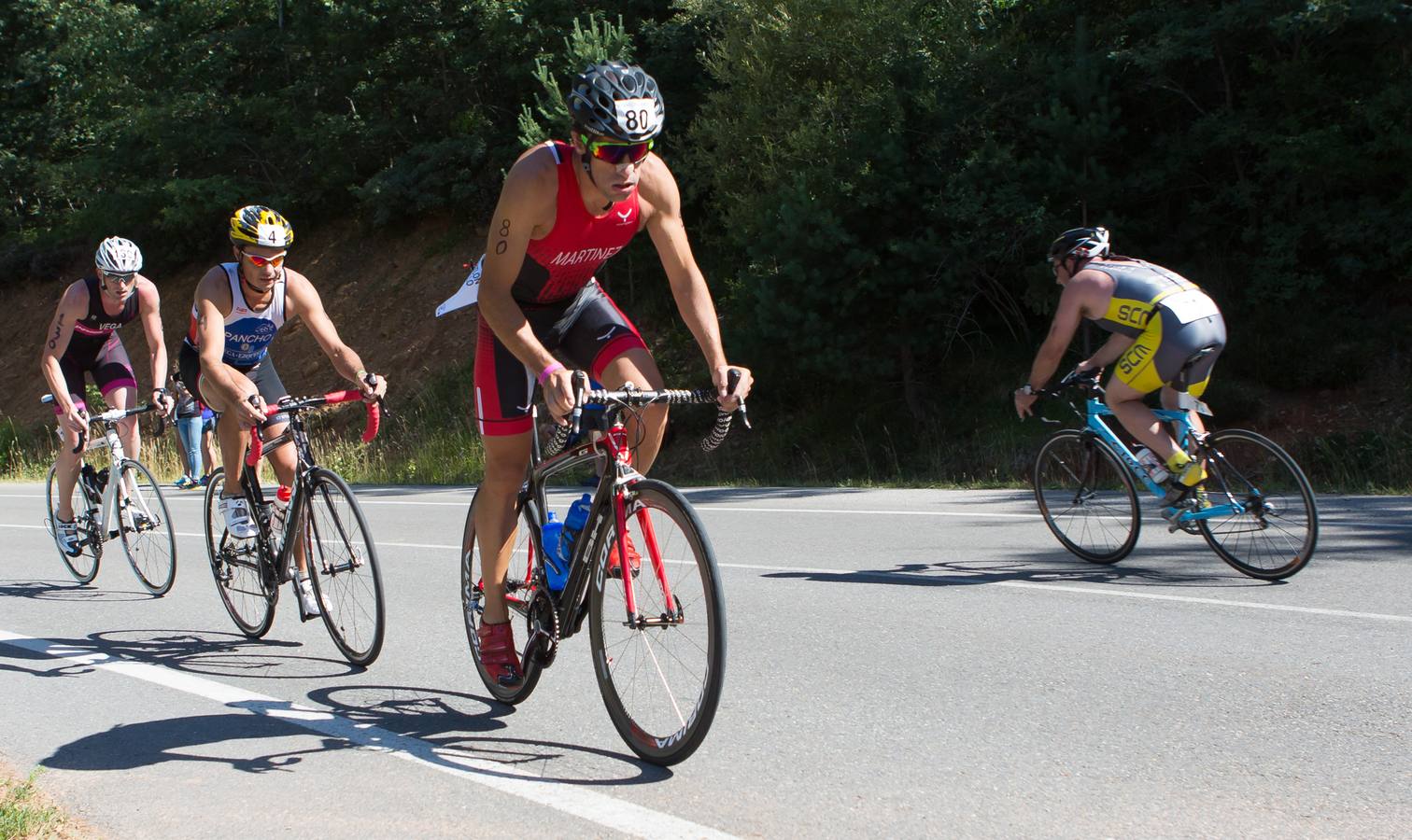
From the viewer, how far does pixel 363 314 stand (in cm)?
3166

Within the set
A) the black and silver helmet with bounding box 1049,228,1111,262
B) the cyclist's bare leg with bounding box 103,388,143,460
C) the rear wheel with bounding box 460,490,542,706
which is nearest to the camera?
the rear wheel with bounding box 460,490,542,706

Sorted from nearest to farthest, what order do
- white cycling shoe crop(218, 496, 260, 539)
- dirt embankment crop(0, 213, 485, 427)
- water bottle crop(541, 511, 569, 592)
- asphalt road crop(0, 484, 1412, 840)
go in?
asphalt road crop(0, 484, 1412, 840) < water bottle crop(541, 511, 569, 592) < white cycling shoe crop(218, 496, 260, 539) < dirt embankment crop(0, 213, 485, 427)

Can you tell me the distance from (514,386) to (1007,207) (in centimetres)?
1501

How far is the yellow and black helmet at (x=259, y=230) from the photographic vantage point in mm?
6191

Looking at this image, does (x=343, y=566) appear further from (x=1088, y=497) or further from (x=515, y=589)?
(x=1088, y=497)

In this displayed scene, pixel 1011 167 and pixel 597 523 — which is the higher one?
pixel 1011 167

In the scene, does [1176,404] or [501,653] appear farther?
[1176,404]

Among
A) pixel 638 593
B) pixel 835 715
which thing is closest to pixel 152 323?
pixel 638 593

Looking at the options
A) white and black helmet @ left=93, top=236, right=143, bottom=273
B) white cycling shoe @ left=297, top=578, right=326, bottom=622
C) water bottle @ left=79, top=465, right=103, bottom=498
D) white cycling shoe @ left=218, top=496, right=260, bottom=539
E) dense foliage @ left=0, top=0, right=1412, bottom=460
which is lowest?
white cycling shoe @ left=297, top=578, right=326, bottom=622

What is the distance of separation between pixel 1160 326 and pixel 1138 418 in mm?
539

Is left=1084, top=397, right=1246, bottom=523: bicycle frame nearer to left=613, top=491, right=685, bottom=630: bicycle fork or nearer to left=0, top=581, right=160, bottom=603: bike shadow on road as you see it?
left=613, top=491, right=685, bottom=630: bicycle fork

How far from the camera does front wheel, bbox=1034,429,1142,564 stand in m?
7.77

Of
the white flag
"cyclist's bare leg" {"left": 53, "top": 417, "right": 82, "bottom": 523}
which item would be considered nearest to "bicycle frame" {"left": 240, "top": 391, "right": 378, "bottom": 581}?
the white flag

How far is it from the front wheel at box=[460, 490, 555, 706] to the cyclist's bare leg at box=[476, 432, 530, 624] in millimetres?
27
